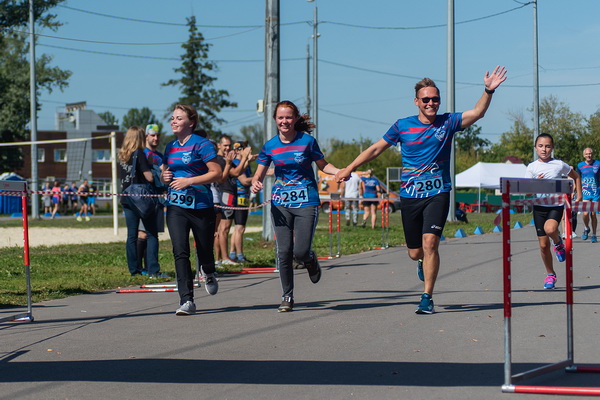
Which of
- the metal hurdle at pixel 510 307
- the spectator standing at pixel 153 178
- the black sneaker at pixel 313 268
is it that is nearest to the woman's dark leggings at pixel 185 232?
the black sneaker at pixel 313 268

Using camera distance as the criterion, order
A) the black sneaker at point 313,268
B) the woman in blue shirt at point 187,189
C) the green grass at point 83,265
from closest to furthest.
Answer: the woman in blue shirt at point 187,189 → the black sneaker at point 313,268 → the green grass at point 83,265

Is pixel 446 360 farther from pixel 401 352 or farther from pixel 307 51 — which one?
pixel 307 51

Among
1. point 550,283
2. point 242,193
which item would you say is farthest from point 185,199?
point 242,193

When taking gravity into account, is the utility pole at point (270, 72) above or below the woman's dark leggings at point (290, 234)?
above

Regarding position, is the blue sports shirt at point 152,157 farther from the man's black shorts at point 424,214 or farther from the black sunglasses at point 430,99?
the black sunglasses at point 430,99

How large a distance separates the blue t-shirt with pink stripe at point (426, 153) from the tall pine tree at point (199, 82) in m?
69.7

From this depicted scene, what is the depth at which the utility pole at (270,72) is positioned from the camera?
18.0 meters

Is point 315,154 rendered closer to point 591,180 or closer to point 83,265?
point 83,265

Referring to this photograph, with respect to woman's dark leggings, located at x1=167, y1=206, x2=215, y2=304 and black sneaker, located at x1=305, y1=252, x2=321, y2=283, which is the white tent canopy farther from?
woman's dark leggings, located at x1=167, y1=206, x2=215, y2=304

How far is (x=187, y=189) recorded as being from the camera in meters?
8.48

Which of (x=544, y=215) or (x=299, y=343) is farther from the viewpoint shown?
(x=544, y=215)

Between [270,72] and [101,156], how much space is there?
76.5 meters

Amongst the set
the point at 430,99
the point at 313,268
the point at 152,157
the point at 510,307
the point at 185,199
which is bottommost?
the point at 313,268

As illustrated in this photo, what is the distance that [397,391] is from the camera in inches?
199
